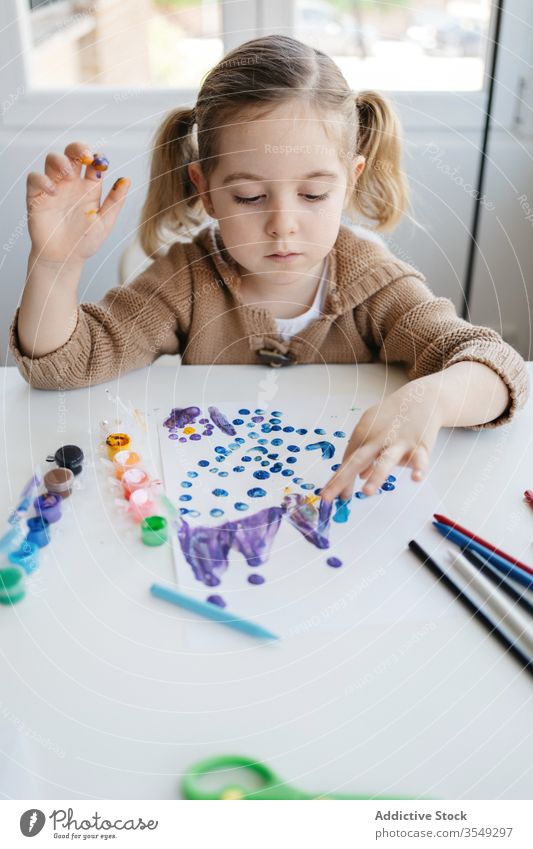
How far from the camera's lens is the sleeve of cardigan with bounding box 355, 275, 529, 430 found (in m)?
0.68

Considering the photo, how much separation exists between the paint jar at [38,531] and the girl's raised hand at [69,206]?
0.27 m

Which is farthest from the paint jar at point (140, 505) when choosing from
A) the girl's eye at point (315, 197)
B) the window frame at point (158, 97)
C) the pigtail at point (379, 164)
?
the window frame at point (158, 97)

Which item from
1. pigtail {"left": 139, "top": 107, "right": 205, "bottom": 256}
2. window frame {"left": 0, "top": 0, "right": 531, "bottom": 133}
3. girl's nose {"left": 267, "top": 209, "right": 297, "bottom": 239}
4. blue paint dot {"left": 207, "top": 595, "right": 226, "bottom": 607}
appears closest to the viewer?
blue paint dot {"left": 207, "top": 595, "right": 226, "bottom": 607}

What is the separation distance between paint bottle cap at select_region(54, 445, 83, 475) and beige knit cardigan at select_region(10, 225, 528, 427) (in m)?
0.15

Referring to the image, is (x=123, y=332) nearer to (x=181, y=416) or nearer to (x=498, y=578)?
(x=181, y=416)

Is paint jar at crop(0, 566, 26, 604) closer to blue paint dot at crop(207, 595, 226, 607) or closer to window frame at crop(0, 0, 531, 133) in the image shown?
blue paint dot at crop(207, 595, 226, 607)

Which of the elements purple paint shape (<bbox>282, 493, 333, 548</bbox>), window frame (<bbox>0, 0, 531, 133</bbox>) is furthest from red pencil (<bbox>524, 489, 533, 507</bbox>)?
window frame (<bbox>0, 0, 531, 133</bbox>)

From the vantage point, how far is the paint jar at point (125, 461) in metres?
0.61

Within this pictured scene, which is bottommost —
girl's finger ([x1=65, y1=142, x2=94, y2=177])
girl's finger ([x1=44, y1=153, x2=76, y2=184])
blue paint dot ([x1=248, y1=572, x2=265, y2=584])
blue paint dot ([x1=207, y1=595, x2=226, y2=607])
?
blue paint dot ([x1=248, y1=572, x2=265, y2=584])

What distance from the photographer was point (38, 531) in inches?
21.2

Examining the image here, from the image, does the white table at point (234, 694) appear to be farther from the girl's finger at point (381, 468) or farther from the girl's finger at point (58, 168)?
the girl's finger at point (58, 168)

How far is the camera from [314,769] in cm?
39

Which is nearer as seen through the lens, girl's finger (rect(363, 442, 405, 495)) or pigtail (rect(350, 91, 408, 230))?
girl's finger (rect(363, 442, 405, 495))

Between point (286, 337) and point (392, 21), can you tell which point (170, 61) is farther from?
point (286, 337)
